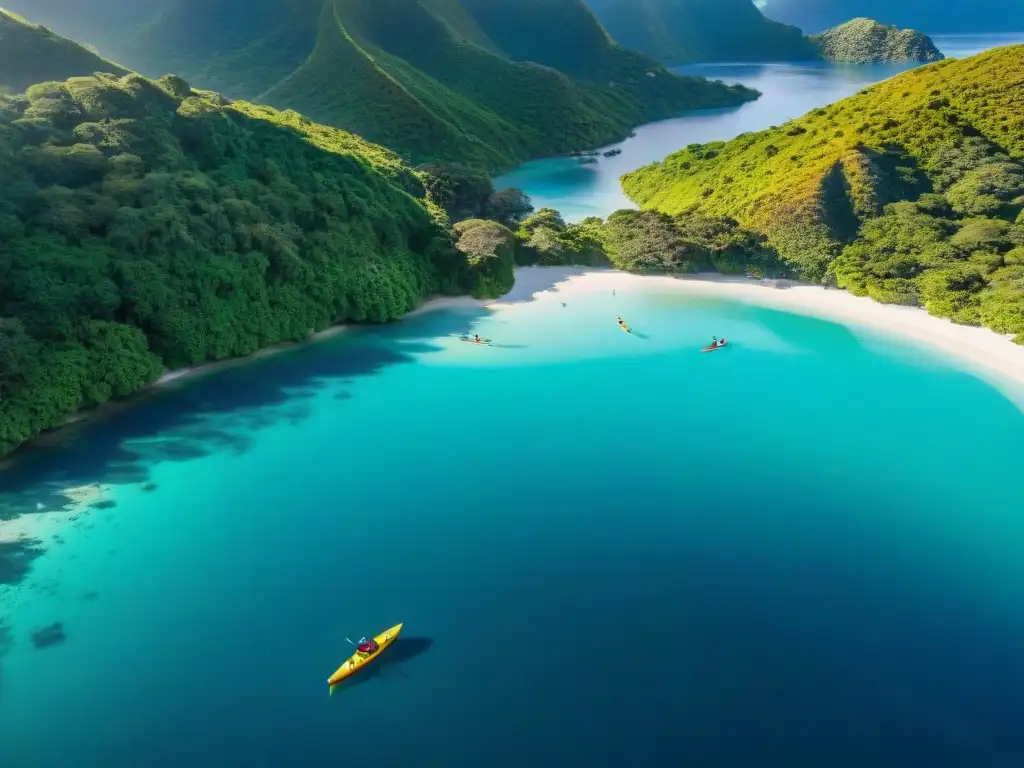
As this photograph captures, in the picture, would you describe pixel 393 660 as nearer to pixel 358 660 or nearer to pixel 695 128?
pixel 358 660

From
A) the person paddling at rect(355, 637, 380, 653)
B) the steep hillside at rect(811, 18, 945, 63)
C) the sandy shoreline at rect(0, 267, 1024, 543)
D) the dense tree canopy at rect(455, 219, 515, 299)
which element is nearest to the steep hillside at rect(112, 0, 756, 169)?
the dense tree canopy at rect(455, 219, 515, 299)

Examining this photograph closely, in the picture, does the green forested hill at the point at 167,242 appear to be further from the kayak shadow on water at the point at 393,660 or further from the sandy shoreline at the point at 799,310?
the kayak shadow on water at the point at 393,660

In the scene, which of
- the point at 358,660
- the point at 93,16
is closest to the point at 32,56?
the point at 358,660

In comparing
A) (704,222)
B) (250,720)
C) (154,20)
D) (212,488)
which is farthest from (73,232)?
(154,20)

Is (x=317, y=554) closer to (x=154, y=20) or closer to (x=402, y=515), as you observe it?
(x=402, y=515)

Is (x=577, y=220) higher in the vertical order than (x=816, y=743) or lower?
higher
